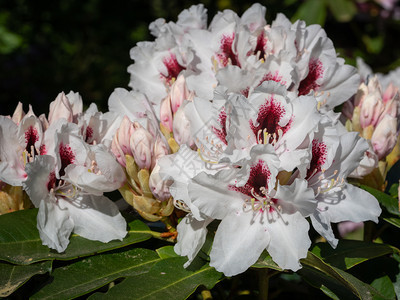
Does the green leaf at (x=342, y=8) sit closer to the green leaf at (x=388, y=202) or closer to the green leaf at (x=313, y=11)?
the green leaf at (x=313, y=11)

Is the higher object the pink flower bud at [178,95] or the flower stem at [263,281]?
the pink flower bud at [178,95]

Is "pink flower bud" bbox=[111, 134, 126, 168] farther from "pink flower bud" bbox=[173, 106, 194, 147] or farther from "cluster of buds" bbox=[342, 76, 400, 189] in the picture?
"cluster of buds" bbox=[342, 76, 400, 189]

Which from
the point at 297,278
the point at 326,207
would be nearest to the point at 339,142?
the point at 326,207

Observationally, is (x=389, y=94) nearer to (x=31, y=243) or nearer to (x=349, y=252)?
(x=349, y=252)

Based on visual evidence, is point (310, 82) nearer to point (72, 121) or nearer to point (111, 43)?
point (72, 121)

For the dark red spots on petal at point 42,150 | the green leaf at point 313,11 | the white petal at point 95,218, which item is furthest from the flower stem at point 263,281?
the green leaf at point 313,11

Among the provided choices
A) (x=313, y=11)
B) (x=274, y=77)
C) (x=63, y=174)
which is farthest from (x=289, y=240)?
(x=313, y=11)
